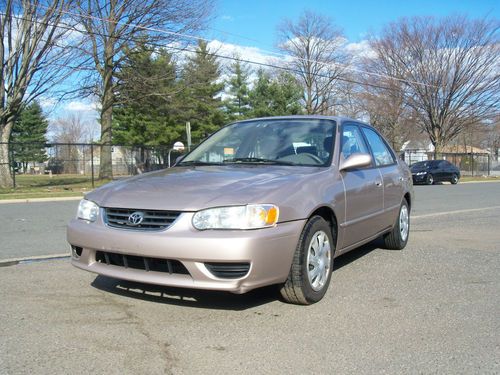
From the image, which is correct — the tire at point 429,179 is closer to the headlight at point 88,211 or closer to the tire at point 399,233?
the tire at point 399,233

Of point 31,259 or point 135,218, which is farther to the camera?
point 31,259

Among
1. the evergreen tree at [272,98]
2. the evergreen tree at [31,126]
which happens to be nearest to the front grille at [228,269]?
the evergreen tree at [272,98]

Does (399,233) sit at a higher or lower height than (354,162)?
lower

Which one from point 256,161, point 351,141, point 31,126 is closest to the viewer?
point 256,161

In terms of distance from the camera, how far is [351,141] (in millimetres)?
5250

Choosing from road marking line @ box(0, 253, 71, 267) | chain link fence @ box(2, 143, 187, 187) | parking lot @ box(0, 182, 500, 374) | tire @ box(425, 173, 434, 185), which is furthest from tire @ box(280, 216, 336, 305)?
tire @ box(425, 173, 434, 185)

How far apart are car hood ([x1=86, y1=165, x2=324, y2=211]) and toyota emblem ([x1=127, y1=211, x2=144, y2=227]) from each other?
2.2 inches

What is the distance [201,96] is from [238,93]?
30.3 feet

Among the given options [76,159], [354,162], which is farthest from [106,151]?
[354,162]

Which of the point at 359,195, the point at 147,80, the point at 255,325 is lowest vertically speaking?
the point at 255,325

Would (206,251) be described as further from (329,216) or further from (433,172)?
(433,172)

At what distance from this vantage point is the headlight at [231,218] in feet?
11.5

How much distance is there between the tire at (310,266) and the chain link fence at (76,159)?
20.2 metres

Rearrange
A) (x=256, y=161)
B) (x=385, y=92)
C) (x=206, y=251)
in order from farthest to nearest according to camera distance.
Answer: (x=385, y=92)
(x=256, y=161)
(x=206, y=251)
